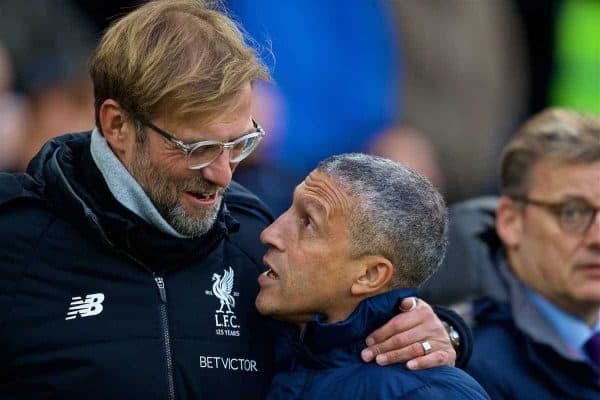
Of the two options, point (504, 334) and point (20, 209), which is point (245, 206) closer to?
point (20, 209)

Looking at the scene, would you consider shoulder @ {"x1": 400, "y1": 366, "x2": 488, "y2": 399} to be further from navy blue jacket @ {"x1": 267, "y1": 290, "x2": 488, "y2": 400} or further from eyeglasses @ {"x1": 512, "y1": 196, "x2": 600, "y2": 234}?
eyeglasses @ {"x1": 512, "y1": 196, "x2": 600, "y2": 234}

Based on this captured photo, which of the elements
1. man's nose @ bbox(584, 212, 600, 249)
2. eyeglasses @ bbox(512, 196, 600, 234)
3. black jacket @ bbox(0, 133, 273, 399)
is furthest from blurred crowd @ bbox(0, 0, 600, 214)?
black jacket @ bbox(0, 133, 273, 399)

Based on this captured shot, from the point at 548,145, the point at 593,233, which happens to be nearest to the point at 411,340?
the point at 593,233

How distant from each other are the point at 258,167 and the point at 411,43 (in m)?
2.12

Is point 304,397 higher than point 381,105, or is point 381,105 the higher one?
point 304,397

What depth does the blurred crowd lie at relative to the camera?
6.45m

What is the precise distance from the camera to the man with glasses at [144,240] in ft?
12.5

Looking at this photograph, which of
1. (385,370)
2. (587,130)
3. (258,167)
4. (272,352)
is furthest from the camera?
(258,167)

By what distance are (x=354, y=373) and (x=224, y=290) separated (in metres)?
0.54

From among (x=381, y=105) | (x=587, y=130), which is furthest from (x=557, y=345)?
(x=381, y=105)

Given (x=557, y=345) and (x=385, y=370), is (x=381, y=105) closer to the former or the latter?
(x=557, y=345)

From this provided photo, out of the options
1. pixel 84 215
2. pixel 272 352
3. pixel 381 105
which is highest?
pixel 84 215

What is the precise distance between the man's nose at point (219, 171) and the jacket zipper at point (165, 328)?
34cm

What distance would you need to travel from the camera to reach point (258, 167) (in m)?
6.87
